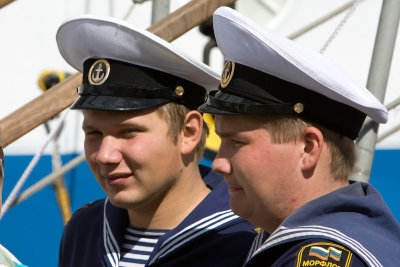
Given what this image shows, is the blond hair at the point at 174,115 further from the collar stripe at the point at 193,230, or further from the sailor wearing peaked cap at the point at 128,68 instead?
the collar stripe at the point at 193,230

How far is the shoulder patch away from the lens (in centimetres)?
130

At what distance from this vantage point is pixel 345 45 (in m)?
3.96

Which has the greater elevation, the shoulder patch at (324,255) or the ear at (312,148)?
the ear at (312,148)

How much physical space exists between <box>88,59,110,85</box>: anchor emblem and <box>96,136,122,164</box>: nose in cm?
17

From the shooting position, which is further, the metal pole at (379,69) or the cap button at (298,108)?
the metal pole at (379,69)

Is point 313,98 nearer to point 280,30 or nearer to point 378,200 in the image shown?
point 378,200

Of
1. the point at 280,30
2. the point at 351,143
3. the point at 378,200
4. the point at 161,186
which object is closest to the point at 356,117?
the point at 351,143

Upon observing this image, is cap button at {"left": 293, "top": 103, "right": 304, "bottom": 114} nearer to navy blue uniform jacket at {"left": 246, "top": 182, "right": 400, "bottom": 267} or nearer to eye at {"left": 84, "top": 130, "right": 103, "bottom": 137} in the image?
navy blue uniform jacket at {"left": 246, "top": 182, "right": 400, "bottom": 267}

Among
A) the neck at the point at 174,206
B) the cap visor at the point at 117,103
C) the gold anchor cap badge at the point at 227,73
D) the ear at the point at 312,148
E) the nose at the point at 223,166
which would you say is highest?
the gold anchor cap badge at the point at 227,73

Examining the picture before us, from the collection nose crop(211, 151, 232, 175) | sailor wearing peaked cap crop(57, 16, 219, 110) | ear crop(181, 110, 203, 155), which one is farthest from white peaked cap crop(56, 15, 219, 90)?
nose crop(211, 151, 232, 175)

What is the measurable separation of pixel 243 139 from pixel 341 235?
0.31 metres

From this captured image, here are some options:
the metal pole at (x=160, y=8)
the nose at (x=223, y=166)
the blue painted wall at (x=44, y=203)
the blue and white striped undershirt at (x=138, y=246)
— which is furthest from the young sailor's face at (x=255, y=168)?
the blue painted wall at (x=44, y=203)

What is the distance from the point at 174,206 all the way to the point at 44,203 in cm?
229

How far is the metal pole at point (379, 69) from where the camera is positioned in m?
2.21
